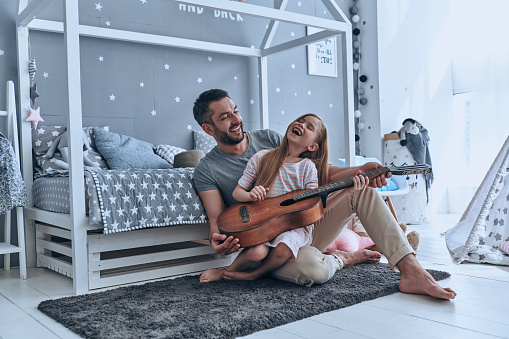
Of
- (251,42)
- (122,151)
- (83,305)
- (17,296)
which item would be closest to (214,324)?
(83,305)

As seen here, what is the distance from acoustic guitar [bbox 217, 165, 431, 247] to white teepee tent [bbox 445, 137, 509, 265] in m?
0.75

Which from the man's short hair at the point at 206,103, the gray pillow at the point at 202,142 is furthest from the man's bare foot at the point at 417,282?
the gray pillow at the point at 202,142

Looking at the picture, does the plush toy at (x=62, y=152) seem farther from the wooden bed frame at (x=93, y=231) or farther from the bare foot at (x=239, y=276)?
the bare foot at (x=239, y=276)

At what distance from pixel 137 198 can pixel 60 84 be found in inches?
46.1

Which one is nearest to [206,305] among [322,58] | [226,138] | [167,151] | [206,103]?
[226,138]

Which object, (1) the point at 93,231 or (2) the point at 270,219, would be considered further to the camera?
(1) the point at 93,231

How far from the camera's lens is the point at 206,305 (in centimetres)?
160

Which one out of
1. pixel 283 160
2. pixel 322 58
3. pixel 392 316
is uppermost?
pixel 322 58

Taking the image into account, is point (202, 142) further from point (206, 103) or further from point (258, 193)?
point (258, 193)

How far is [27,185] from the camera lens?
8.19 feet

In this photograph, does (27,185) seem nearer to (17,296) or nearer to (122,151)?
(122,151)

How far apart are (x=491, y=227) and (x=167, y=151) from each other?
1.79 m

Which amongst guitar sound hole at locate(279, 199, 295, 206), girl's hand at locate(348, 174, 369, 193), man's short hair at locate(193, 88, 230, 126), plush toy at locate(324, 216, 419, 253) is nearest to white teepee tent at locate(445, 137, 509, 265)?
plush toy at locate(324, 216, 419, 253)

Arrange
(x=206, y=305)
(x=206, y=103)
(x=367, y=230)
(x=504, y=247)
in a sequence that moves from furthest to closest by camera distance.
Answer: (x=504, y=247) → (x=206, y=103) → (x=367, y=230) → (x=206, y=305)
